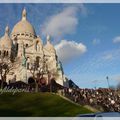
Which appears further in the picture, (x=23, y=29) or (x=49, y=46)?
(x=23, y=29)

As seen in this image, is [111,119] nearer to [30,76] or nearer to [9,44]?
[30,76]

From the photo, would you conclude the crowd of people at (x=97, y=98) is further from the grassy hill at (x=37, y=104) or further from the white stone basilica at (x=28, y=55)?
the white stone basilica at (x=28, y=55)

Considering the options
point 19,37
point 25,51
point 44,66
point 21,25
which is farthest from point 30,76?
point 21,25

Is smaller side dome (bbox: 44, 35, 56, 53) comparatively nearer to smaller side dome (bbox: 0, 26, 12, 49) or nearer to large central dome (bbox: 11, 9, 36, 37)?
large central dome (bbox: 11, 9, 36, 37)

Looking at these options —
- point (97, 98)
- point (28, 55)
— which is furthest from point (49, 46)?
point (97, 98)

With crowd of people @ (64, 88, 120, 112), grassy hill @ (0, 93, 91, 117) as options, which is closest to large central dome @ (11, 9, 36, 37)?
crowd of people @ (64, 88, 120, 112)

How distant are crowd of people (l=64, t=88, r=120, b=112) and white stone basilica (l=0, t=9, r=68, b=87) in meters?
25.6

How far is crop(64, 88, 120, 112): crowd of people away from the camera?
27.0m

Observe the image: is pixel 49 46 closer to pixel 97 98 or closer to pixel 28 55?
pixel 28 55

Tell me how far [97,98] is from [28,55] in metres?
45.3

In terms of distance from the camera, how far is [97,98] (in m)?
30.2

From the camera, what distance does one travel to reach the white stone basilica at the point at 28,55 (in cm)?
6075

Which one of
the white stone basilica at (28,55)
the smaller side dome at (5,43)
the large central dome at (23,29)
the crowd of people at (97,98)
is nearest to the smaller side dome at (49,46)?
the white stone basilica at (28,55)

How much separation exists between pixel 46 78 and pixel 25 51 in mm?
15016
